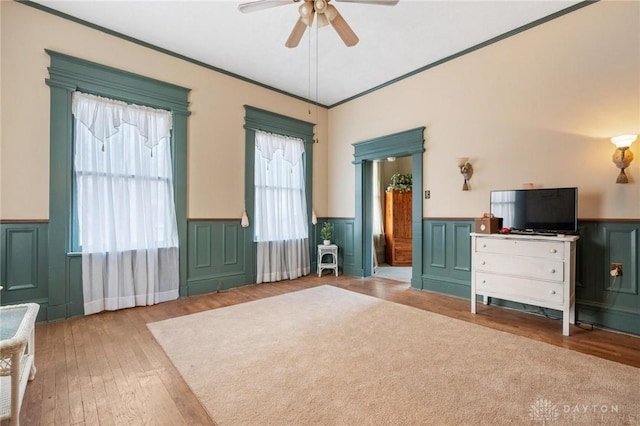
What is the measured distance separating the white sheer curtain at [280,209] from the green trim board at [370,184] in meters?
1.03

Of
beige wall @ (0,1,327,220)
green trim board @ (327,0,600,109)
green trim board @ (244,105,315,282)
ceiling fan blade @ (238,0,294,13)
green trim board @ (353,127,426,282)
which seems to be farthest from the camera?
green trim board @ (244,105,315,282)

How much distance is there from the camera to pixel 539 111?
10.8 feet

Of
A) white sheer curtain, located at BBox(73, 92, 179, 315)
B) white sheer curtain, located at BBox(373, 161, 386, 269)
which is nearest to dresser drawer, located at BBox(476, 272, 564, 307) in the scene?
white sheer curtain, located at BBox(373, 161, 386, 269)

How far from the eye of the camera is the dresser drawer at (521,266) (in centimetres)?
275

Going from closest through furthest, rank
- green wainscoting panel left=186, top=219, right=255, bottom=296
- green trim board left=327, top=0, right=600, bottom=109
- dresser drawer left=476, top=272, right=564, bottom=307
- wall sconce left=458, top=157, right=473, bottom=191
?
dresser drawer left=476, top=272, right=564, bottom=307, green trim board left=327, top=0, right=600, bottom=109, wall sconce left=458, top=157, right=473, bottom=191, green wainscoting panel left=186, top=219, right=255, bottom=296

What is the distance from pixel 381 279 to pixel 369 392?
3398 millimetres

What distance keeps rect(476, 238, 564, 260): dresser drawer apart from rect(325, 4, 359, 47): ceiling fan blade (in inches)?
103

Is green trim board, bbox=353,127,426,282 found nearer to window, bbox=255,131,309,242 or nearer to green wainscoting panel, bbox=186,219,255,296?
window, bbox=255,131,309,242

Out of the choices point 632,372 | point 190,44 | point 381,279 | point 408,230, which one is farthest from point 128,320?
point 408,230

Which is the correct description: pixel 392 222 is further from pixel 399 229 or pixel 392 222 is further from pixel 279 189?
pixel 279 189

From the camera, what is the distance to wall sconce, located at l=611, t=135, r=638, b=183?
2666 mm

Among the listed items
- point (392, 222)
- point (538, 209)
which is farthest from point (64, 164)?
point (392, 222)

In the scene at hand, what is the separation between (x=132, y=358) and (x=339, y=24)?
3.41 m

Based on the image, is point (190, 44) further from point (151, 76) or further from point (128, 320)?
point (128, 320)
